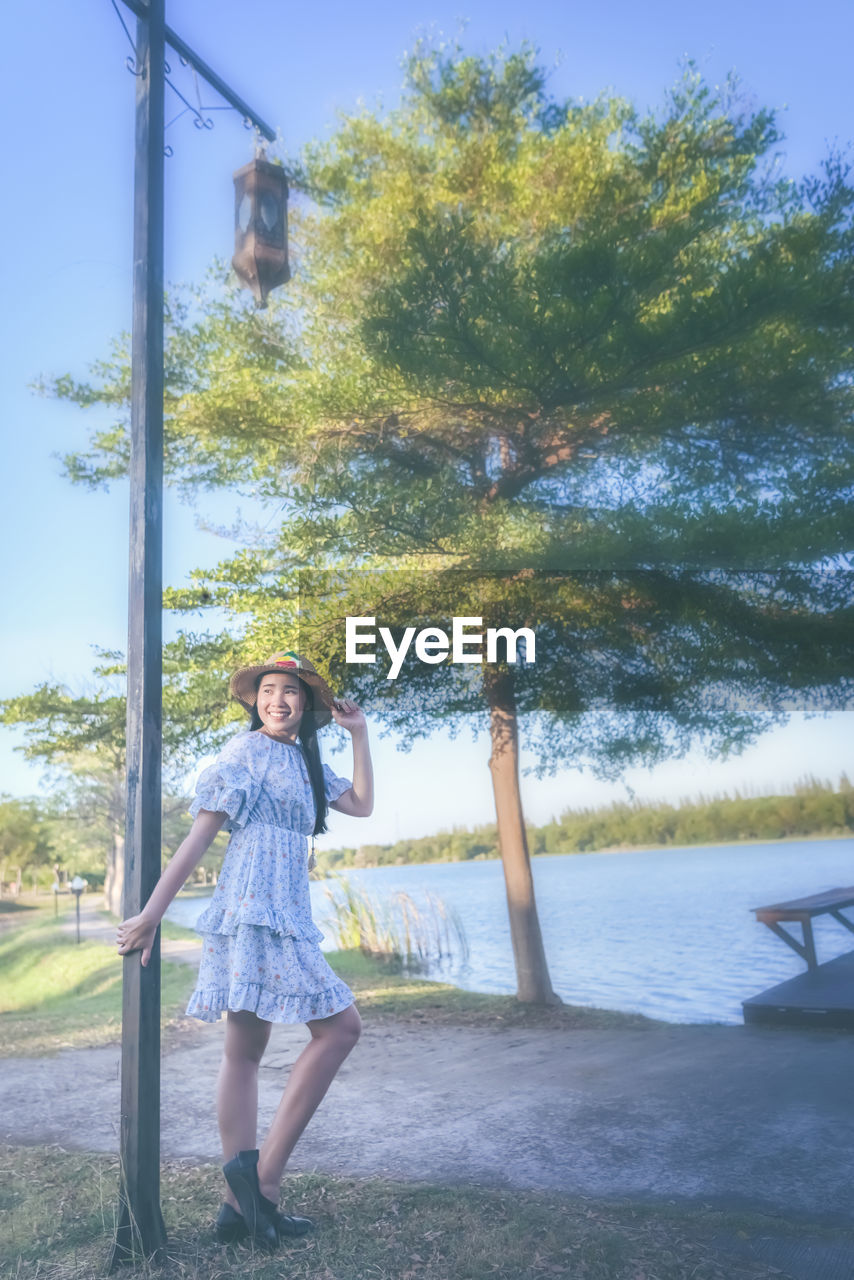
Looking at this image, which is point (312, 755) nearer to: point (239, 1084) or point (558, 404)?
point (239, 1084)

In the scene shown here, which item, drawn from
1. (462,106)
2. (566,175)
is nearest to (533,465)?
(566,175)

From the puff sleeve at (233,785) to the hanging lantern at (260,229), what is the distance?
1.72 metres

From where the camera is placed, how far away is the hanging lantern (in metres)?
3.77

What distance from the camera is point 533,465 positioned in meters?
6.48

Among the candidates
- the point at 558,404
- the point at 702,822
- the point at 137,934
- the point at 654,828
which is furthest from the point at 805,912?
the point at 137,934

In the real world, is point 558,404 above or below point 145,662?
above

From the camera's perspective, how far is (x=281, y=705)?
3068 mm

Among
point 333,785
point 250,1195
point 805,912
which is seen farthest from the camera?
point 805,912

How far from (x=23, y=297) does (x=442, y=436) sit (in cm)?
305

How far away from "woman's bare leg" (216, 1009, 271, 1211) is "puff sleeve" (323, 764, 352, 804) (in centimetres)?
66

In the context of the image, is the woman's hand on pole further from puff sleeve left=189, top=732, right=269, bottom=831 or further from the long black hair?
the long black hair

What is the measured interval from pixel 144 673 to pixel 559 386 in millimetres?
3384

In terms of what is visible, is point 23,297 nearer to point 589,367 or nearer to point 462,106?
point 462,106

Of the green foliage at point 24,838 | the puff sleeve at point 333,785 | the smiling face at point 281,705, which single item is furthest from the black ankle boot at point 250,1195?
the green foliage at point 24,838
